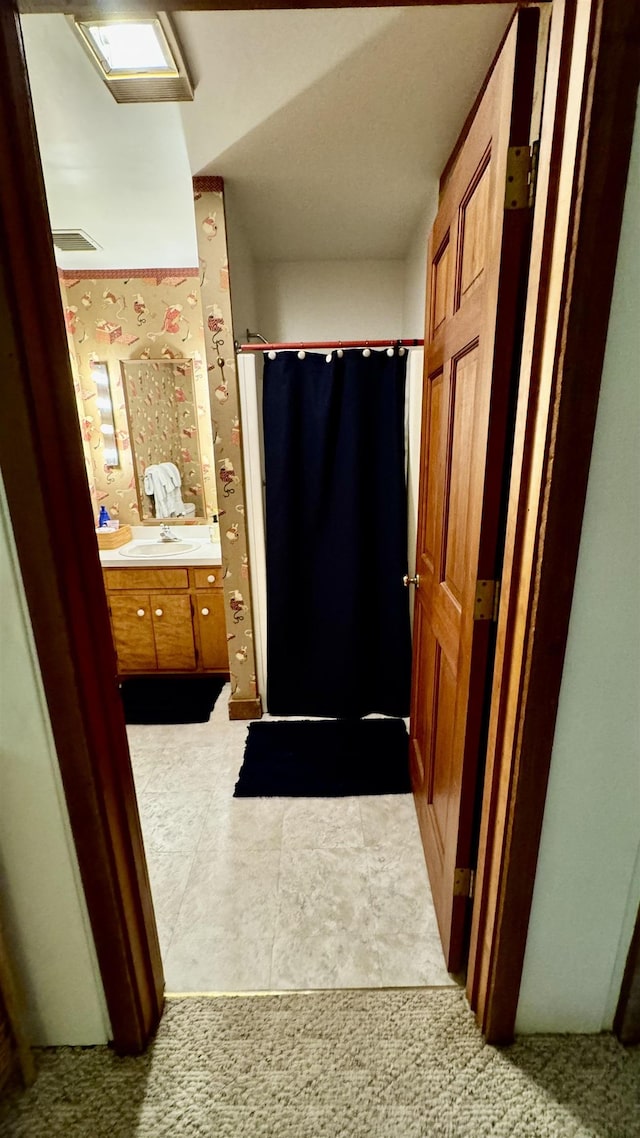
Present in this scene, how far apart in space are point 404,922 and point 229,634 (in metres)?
1.41

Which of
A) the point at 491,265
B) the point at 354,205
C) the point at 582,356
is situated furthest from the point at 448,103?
the point at 582,356

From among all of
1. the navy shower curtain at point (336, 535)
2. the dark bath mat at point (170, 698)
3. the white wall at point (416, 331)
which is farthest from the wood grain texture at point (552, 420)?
the dark bath mat at point (170, 698)

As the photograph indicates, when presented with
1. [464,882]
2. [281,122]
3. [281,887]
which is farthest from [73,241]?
[464,882]

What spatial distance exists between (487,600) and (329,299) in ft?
7.51

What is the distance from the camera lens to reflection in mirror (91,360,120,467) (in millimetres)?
2977

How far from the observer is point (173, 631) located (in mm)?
2787

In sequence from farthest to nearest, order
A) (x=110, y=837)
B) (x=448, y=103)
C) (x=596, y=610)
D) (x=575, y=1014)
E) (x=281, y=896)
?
(x=281, y=896)
(x=448, y=103)
(x=575, y=1014)
(x=110, y=837)
(x=596, y=610)

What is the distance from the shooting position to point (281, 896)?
158 centimetres

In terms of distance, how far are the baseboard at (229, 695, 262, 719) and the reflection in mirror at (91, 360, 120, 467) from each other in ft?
5.73

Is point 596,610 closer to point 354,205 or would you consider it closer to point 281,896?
point 281,896

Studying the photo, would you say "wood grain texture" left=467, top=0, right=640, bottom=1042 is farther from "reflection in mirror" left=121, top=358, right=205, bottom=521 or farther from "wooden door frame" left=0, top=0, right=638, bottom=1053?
"reflection in mirror" left=121, top=358, right=205, bottom=521

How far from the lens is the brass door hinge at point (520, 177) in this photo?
2.80 ft

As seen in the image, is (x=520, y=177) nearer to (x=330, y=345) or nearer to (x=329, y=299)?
(x=330, y=345)

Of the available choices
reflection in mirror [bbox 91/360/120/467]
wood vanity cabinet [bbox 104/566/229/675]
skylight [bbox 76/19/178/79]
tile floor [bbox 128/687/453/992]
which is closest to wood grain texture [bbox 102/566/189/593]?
wood vanity cabinet [bbox 104/566/229/675]
